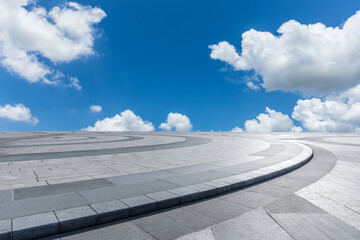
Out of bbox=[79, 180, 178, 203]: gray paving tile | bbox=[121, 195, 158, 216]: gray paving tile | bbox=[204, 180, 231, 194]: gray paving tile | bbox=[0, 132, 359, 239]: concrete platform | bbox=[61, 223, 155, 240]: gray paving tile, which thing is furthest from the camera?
bbox=[204, 180, 231, 194]: gray paving tile

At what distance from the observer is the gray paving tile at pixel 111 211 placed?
164 inches

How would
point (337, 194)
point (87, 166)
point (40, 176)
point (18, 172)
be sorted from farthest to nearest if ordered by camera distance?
point (87, 166) → point (18, 172) → point (40, 176) → point (337, 194)

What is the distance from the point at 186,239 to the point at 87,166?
600cm

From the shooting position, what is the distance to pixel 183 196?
5.09m

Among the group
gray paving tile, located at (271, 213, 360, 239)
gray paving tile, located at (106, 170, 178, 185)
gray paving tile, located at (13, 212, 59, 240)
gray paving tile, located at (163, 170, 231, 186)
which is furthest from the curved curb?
gray paving tile, located at (271, 213, 360, 239)

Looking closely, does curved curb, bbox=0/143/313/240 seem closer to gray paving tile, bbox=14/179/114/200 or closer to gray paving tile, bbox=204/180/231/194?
gray paving tile, bbox=204/180/231/194

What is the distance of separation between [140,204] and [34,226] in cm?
173

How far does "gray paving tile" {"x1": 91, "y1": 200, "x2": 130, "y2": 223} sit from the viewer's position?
4156mm

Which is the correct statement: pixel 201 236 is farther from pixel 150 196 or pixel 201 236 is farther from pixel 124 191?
Result: pixel 124 191

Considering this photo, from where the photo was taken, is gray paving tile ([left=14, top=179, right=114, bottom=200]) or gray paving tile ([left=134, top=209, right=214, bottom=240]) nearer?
gray paving tile ([left=134, top=209, right=214, bottom=240])

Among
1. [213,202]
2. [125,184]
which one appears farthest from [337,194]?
[125,184]

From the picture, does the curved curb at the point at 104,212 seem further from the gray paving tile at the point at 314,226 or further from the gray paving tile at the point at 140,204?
the gray paving tile at the point at 314,226

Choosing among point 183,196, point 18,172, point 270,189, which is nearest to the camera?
point 183,196

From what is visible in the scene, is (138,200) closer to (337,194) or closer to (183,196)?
(183,196)
